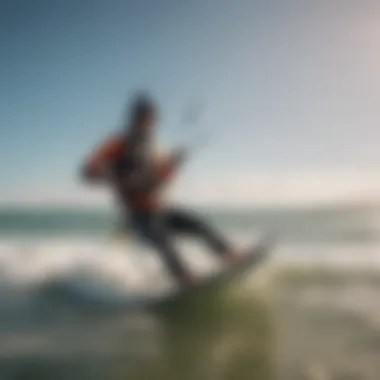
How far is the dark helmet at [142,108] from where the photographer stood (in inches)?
60.0

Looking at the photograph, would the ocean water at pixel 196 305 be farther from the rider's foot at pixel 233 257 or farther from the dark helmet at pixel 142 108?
the dark helmet at pixel 142 108

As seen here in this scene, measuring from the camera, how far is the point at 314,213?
1.52 meters

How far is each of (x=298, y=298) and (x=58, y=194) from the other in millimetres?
551

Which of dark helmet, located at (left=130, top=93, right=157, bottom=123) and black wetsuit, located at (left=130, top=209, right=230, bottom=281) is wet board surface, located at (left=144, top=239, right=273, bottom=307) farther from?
dark helmet, located at (left=130, top=93, right=157, bottom=123)

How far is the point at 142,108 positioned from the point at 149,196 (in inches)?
7.6

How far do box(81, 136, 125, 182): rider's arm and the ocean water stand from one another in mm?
79

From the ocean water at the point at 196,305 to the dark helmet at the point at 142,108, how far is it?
0.71ft

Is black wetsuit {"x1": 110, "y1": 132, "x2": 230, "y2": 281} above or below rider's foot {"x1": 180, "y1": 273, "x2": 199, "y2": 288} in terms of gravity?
above

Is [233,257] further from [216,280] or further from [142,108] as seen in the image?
[142,108]

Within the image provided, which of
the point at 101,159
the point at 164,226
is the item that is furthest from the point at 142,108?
the point at 164,226

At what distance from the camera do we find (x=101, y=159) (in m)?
1.51

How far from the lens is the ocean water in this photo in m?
1.45

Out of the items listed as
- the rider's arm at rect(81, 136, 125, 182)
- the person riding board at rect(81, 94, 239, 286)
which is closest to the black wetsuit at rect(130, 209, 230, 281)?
the person riding board at rect(81, 94, 239, 286)

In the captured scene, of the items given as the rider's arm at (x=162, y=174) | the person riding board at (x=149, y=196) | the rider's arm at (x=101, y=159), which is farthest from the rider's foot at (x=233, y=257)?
the rider's arm at (x=101, y=159)
